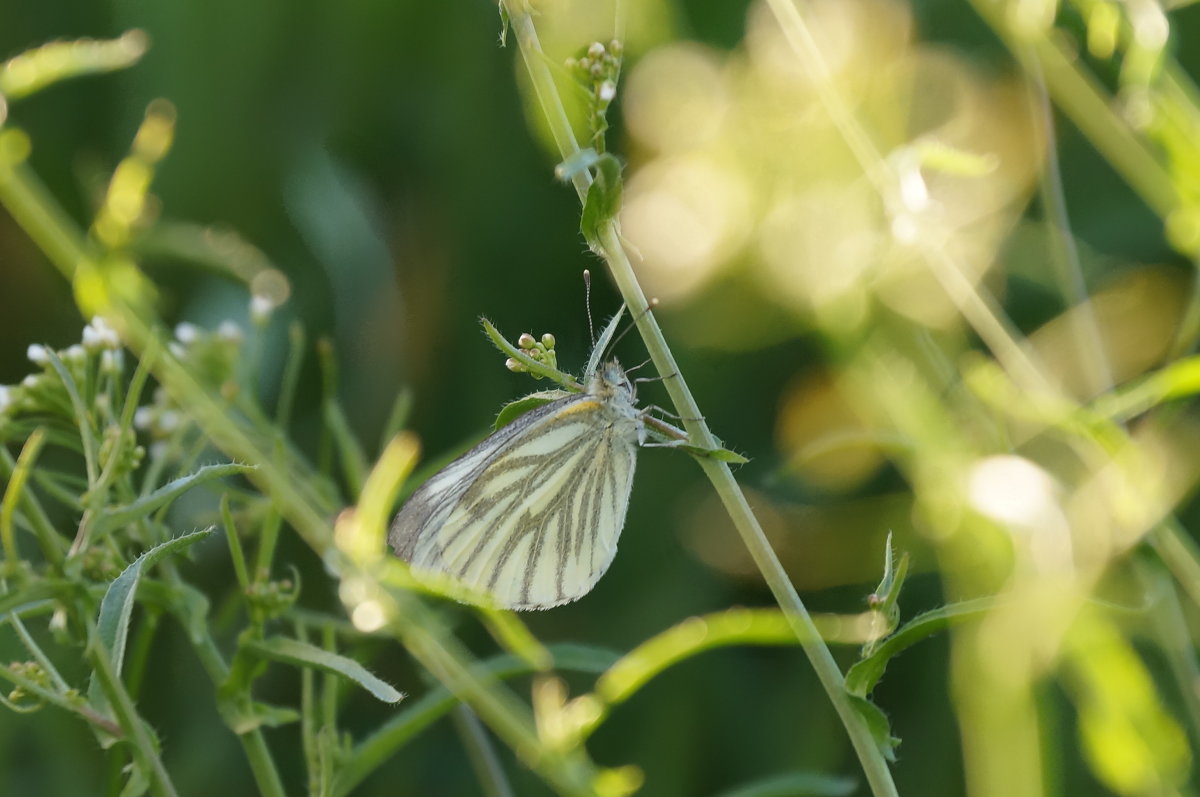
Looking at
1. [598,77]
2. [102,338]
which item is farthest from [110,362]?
[598,77]

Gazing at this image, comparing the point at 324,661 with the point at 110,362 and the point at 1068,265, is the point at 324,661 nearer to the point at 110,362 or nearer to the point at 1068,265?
the point at 110,362

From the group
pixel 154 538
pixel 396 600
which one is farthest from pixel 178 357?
pixel 396 600

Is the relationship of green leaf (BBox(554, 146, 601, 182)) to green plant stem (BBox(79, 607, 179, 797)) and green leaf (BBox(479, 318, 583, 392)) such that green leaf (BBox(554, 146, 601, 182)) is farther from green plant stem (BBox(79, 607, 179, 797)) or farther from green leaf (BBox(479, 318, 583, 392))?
green plant stem (BBox(79, 607, 179, 797))

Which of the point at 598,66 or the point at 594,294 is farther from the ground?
the point at 598,66

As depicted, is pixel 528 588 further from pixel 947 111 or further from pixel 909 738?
pixel 947 111

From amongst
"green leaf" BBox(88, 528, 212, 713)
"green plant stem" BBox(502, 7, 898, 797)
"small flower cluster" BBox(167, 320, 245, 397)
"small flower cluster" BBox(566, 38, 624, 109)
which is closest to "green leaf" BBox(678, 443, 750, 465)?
"green plant stem" BBox(502, 7, 898, 797)

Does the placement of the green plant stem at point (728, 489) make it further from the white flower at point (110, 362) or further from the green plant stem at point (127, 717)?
the white flower at point (110, 362)
